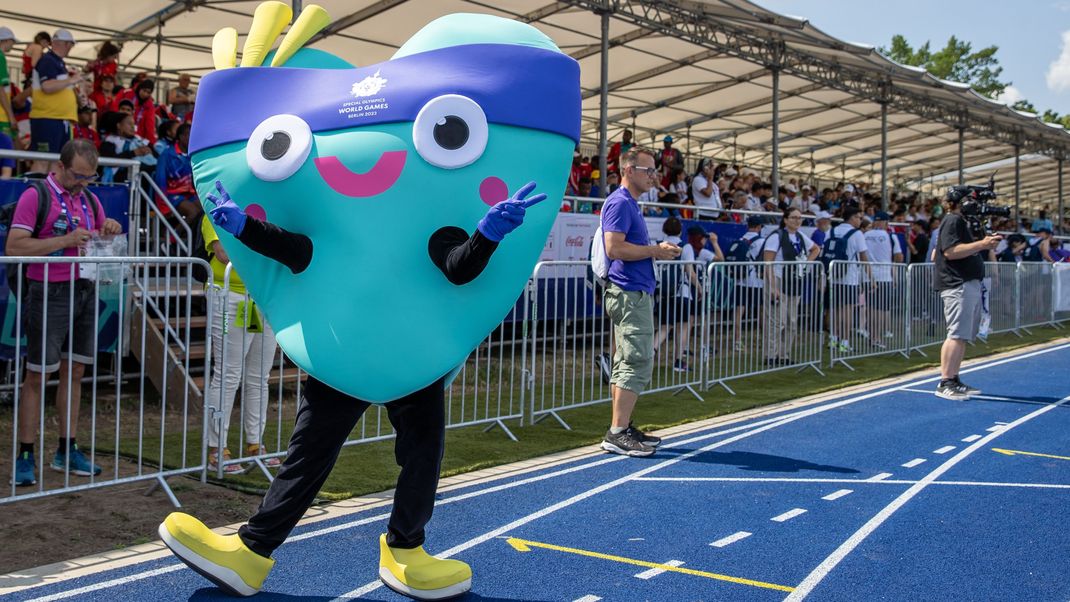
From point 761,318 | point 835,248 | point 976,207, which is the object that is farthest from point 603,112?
point 976,207

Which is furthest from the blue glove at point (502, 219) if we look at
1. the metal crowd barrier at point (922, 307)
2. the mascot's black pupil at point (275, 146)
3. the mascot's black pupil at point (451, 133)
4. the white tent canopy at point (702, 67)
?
the white tent canopy at point (702, 67)

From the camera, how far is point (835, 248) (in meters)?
14.2

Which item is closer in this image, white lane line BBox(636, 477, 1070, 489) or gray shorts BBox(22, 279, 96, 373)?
gray shorts BBox(22, 279, 96, 373)

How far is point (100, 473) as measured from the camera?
6.12m

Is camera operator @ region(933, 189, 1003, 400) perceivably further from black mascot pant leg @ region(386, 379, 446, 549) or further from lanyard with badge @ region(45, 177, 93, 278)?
lanyard with badge @ region(45, 177, 93, 278)

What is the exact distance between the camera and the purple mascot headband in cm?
373

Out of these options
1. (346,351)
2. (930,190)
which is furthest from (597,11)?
(930,190)

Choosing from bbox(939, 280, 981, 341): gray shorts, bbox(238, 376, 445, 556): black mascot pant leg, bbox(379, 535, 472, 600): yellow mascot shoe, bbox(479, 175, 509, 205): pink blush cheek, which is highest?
bbox(479, 175, 509, 205): pink blush cheek

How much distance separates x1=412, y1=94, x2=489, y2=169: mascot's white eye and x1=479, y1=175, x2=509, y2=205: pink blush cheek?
0.11 meters

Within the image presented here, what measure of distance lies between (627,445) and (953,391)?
4957 millimetres

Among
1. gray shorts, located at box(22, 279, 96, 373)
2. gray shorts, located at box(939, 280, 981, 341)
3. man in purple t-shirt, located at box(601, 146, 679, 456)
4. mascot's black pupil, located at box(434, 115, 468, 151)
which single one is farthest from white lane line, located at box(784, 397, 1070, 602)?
gray shorts, located at box(22, 279, 96, 373)

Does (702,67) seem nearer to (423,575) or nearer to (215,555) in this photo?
(423,575)

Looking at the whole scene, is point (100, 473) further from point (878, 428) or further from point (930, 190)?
point (930, 190)

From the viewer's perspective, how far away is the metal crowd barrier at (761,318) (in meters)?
10.8
